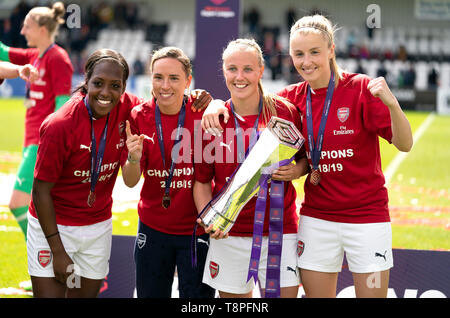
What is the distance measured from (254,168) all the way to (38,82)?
3214 mm

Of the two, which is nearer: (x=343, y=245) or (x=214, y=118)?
(x=214, y=118)

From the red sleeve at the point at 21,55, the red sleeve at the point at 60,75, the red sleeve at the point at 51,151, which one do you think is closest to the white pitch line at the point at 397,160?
the red sleeve at the point at 60,75

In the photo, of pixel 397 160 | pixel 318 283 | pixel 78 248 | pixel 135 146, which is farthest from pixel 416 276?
pixel 397 160

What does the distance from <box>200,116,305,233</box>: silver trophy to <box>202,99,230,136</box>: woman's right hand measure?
0.81 ft

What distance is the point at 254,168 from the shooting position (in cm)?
359

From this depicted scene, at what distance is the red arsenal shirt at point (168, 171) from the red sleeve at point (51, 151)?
49cm

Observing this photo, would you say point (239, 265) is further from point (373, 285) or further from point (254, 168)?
point (373, 285)

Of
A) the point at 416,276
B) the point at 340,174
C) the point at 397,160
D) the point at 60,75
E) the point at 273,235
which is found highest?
the point at 60,75

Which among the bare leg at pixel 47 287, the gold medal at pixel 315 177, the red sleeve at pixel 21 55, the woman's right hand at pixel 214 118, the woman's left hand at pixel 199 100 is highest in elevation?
the red sleeve at pixel 21 55

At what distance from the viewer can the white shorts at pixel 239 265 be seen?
3758 millimetres

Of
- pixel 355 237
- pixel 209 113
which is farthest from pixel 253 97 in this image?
pixel 355 237

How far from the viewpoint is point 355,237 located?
12.1ft

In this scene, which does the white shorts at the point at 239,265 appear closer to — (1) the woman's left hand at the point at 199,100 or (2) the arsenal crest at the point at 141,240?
(2) the arsenal crest at the point at 141,240
